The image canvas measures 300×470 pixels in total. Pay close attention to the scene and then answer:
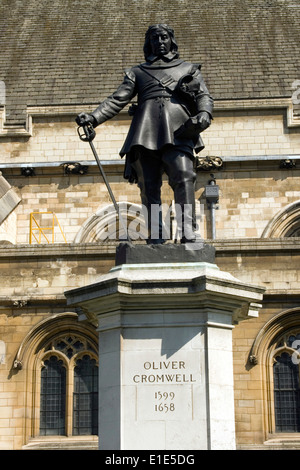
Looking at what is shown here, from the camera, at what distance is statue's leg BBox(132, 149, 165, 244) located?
896 cm

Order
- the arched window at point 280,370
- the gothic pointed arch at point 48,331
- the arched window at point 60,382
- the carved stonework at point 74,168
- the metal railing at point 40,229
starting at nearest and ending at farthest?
1. the arched window at point 280,370
2. the arched window at point 60,382
3. the gothic pointed arch at point 48,331
4. the metal railing at point 40,229
5. the carved stonework at point 74,168

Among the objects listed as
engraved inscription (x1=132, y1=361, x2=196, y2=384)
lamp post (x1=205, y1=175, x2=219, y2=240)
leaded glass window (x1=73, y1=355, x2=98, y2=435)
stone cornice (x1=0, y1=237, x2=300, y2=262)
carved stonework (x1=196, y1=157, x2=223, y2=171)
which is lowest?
engraved inscription (x1=132, y1=361, x2=196, y2=384)

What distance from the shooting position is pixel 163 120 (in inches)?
352

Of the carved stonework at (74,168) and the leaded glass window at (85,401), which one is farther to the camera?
the carved stonework at (74,168)

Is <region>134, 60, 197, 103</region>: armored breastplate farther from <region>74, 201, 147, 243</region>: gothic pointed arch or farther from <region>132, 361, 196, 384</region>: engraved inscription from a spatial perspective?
<region>74, 201, 147, 243</region>: gothic pointed arch

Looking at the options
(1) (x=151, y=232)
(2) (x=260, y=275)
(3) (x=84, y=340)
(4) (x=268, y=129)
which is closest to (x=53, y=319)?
(3) (x=84, y=340)

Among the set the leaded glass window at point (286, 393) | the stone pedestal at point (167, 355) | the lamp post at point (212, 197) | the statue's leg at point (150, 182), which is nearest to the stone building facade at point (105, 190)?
the leaded glass window at point (286, 393)

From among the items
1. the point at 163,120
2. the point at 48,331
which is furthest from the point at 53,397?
the point at 163,120

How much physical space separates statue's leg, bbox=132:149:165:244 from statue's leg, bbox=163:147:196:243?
7.3 inches

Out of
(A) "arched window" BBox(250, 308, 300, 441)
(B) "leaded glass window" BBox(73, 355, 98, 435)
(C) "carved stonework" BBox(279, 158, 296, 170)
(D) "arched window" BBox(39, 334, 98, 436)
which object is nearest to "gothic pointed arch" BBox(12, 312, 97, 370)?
(D) "arched window" BBox(39, 334, 98, 436)

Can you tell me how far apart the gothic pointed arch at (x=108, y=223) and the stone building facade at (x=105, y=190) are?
0.13 feet

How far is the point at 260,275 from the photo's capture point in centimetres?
1616

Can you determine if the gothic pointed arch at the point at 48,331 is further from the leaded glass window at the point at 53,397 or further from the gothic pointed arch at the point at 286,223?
the gothic pointed arch at the point at 286,223

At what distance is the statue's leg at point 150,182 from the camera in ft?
29.4
